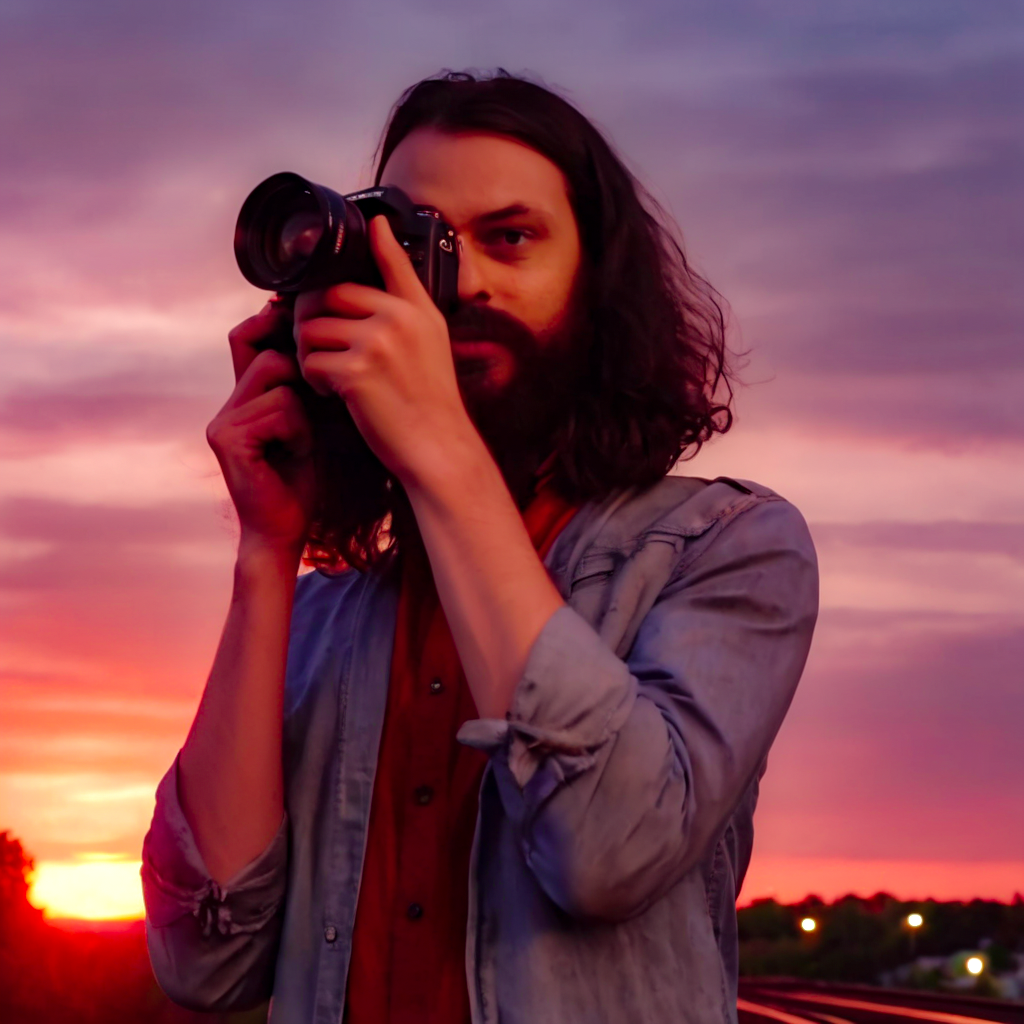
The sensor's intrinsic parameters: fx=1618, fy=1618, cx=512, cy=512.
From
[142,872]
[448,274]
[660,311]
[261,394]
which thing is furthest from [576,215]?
[142,872]

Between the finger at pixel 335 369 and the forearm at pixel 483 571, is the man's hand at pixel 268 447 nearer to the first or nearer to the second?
the finger at pixel 335 369

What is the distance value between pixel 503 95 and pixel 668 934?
111cm

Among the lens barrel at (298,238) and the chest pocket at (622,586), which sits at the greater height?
the lens barrel at (298,238)

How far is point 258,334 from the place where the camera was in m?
2.03

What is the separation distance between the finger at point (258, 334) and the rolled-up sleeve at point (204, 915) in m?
0.52

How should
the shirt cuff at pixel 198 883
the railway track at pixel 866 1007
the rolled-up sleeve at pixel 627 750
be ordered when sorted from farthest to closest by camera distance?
the railway track at pixel 866 1007
the shirt cuff at pixel 198 883
the rolled-up sleeve at pixel 627 750

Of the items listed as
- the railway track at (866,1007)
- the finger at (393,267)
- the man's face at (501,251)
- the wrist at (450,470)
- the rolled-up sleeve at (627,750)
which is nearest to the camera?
the rolled-up sleeve at (627,750)

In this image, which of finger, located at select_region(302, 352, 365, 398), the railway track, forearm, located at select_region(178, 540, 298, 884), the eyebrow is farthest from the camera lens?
the railway track

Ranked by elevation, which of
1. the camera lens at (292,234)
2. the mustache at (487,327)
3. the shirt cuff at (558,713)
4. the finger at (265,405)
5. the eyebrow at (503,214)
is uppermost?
the eyebrow at (503,214)

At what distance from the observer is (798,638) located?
67.6 inches

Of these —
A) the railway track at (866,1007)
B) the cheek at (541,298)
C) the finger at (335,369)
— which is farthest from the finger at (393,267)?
the railway track at (866,1007)

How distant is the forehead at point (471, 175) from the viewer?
2.00 m

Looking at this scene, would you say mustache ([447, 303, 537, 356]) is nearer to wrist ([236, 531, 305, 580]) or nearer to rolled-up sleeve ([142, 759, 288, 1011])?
wrist ([236, 531, 305, 580])

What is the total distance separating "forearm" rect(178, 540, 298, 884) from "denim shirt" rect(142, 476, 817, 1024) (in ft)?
0.08
